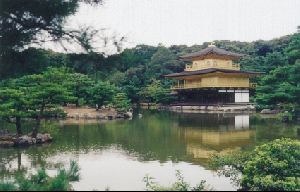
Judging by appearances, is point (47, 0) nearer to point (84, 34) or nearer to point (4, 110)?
point (84, 34)

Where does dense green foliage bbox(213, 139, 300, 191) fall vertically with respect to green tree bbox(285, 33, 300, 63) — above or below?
below

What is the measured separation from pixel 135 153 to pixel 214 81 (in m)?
26.4

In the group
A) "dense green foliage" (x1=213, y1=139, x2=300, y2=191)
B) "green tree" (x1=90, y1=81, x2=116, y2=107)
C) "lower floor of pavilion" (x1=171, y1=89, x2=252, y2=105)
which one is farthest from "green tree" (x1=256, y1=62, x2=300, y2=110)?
"dense green foliage" (x1=213, y1=139, x2=300, y2=191)

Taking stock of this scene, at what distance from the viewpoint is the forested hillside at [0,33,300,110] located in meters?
7.70

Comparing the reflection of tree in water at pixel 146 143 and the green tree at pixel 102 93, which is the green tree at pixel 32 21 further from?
the green tree at pixel 102 93

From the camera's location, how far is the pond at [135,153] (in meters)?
10.1

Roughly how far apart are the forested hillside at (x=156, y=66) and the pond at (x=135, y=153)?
7.59 feet

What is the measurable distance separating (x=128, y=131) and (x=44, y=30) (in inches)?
507

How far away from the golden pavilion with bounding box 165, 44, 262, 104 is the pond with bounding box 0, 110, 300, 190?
1833cm

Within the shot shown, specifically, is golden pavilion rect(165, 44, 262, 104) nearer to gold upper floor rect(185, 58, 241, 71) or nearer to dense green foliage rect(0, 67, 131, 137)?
gold upper floor rect(185, 58, 241, 71)

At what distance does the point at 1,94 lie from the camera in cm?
1527

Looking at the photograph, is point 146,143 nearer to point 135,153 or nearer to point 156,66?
point 135,153

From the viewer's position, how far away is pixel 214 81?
39125mm

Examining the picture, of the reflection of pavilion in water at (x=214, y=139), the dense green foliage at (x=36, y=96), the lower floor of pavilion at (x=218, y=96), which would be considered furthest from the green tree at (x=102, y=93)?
the lower floor of pavilion at (x=218, y=96)
